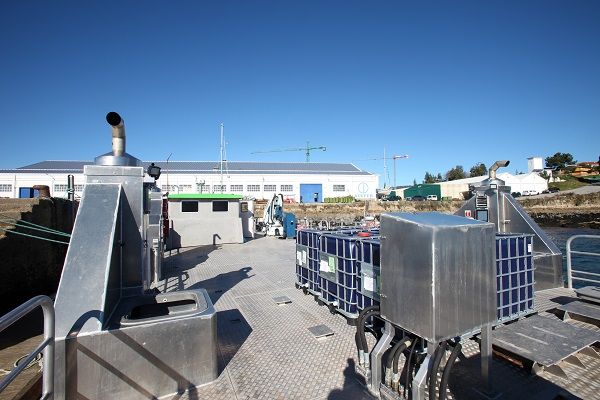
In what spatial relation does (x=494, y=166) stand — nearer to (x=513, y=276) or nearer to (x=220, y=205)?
(x=513, y=276)

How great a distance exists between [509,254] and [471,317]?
7.32 ft

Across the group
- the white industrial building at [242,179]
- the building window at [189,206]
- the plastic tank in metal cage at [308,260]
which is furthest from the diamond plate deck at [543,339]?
the white industrial building at [242,179]

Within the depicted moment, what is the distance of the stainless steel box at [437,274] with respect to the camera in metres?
2.99

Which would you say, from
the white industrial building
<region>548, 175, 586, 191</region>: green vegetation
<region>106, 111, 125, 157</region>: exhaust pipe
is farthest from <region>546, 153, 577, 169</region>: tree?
<region>106, 111, 125, 157</region>: exhaust pipe

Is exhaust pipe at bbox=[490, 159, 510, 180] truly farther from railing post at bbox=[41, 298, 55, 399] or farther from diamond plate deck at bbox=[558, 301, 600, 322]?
railing post at bbox=[41, 298, 55, 399]

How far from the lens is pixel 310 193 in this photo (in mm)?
49750

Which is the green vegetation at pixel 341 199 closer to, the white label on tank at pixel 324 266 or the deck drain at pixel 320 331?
the white label on tank at pixel 324 266

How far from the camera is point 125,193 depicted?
4184 mm

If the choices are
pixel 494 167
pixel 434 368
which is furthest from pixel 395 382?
pixel 494 167

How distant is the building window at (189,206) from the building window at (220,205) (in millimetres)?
911

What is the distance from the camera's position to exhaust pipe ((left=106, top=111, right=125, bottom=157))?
163 inches

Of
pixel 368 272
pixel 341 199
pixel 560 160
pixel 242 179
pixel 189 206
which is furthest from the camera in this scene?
pixel 560 160

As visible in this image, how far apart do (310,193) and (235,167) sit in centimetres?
1368

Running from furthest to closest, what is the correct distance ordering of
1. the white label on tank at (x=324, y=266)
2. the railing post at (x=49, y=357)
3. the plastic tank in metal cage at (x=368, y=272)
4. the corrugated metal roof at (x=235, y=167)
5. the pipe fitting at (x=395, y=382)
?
the corrugated metal roof at (x=235, y=167) < the white label on tank at (x=324, y=266) < the plastic tank in metal cage at (x=368, y=272) < the pipe fitting at (x=395, y=382) < the railing post at (x=49, y=357)
